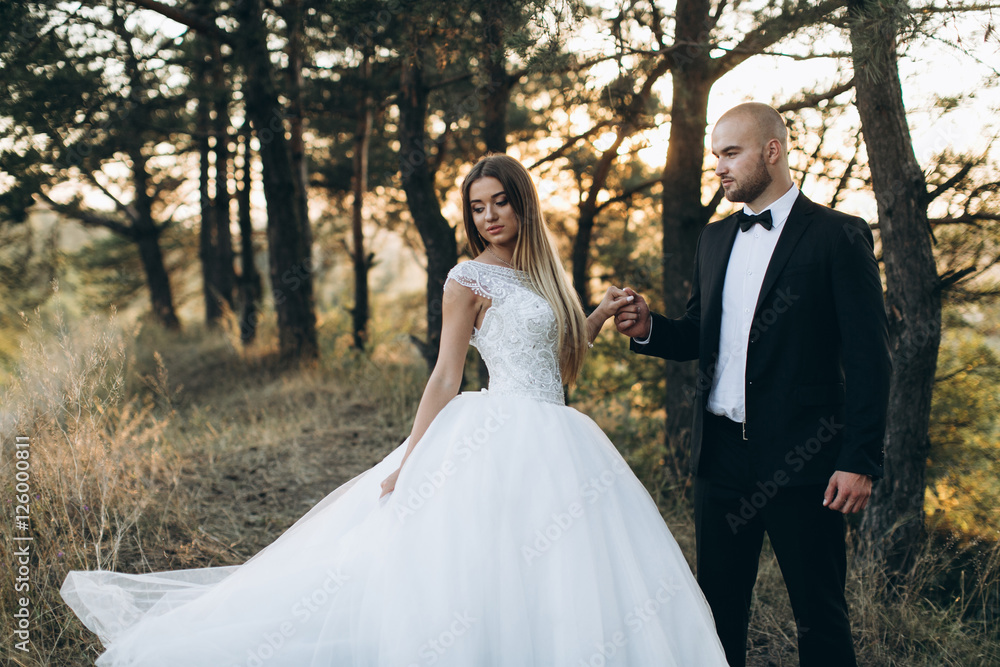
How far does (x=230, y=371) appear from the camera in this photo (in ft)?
30.6

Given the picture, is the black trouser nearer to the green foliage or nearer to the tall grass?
the tall grass

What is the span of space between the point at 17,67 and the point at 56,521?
5332mm

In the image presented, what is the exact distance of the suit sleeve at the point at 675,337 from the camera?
9.70 feet

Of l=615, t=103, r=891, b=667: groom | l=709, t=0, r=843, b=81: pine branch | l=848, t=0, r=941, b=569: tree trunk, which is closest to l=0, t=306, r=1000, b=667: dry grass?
l=848, t=0, r=941, b=569: tree trunk

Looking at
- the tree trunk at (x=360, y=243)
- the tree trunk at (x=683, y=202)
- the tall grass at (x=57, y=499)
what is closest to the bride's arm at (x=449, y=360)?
the tall grass at (x=57, y=499)

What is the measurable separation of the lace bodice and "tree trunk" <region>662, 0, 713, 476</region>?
270 cm

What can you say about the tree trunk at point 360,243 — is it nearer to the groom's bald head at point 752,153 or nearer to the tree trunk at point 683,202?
the tree trunk at point 683,202

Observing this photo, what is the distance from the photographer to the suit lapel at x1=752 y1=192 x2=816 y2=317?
2428mm

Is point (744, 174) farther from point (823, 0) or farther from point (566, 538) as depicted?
point (823, 0)

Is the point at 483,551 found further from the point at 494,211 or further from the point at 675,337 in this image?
the point at 494,211

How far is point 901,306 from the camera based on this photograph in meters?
4.05

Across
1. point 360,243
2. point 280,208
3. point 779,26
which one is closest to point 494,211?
point 779,26

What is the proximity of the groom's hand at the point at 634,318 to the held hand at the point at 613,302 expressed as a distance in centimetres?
2

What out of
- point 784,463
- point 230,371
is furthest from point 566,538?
point 230,371
